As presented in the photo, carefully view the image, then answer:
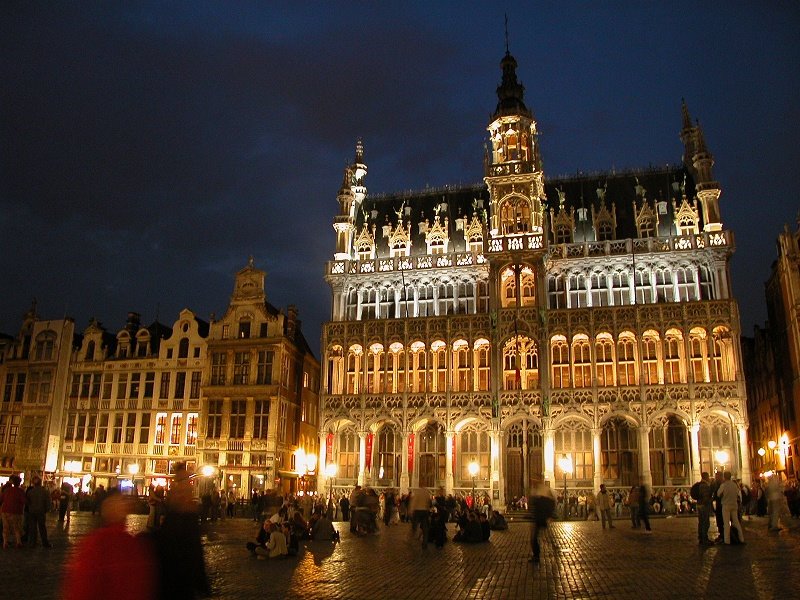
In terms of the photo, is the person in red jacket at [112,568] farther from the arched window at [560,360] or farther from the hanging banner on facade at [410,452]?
the arched window at [560,360]

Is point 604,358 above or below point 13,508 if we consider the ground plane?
above

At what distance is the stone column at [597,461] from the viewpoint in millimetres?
46406

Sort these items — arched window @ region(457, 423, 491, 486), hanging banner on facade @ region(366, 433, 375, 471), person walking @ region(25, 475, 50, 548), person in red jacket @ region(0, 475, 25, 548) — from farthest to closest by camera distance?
1. hanging banner on facade @ region(366, 433, 375, 471)
2. arched window @ region(457, 423, 491, 486)
3. person walking @ region(25, 475, 50, 548)
4. person in red jacket @ region(0, 475, 25, 548)

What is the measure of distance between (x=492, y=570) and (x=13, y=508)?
1282 cm

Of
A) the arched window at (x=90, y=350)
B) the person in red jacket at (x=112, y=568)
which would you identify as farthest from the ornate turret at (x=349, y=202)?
Result: the person in red jacket at (x=112, y=568)

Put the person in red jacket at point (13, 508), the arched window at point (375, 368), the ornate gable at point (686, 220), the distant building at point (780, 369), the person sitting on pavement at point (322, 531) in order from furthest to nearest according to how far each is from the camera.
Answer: the arched window at point (375, 368) < the ornate gable at point (686, 220) < the distant building at point (780, 369) < the person sitting on pavement at point (322, 531) < the person in red jacket at point (13, 508)

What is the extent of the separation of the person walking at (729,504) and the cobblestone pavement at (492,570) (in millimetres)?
536

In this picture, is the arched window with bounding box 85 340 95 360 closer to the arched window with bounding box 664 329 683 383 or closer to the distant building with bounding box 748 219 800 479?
the arched window with bounding box 664 329 683 383

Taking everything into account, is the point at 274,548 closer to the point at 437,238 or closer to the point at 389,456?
the point at 389,456

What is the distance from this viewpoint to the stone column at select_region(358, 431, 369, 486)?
50344mm

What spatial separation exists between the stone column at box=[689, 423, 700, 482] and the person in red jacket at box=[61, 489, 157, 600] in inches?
1756

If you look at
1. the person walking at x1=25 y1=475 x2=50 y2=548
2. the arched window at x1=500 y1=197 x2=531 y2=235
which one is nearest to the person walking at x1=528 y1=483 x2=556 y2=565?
the person walking at x1=25 y1=475 x2=50 y2=548

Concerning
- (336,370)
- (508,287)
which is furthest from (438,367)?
(336,370)

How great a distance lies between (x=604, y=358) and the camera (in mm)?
49344
